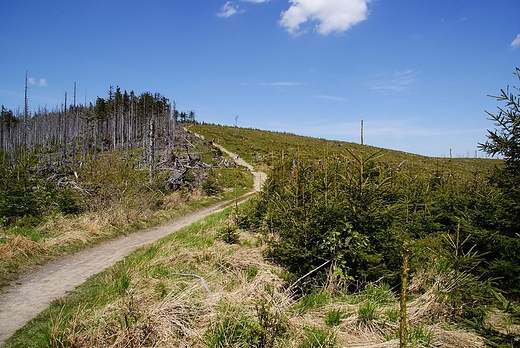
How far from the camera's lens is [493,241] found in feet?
18.0

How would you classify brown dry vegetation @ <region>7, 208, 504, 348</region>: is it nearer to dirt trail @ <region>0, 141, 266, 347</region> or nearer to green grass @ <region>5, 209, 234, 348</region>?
green grass @ <region>5, 209, 234, 348</region>

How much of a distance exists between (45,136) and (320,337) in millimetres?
89471

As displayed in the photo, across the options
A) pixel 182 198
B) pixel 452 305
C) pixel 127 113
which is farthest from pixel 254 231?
pixel 127 113

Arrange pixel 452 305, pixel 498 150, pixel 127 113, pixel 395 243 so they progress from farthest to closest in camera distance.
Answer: pixel 127 113
pixel 395 243
pixel 498 150
pixel 452 305

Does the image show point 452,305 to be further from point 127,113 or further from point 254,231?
point 127,113

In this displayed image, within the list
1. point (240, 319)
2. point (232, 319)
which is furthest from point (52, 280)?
point (240, 319)

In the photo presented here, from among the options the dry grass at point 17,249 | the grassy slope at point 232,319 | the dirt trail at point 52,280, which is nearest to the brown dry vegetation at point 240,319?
the grassy slope at point 232,319

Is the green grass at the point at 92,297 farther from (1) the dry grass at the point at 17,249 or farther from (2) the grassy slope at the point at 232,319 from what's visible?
(1) the dry grass at the point at 17,249

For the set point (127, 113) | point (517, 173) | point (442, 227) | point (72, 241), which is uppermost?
point (127, 113)

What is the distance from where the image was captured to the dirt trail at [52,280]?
553 centimetres

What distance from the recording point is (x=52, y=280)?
720cm

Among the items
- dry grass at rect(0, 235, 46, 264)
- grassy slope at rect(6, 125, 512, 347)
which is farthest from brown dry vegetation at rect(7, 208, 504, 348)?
dry grass at rect(0, 235, 46, 264)

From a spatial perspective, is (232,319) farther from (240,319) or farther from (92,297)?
(92,297)

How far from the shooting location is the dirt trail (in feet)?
18.1
